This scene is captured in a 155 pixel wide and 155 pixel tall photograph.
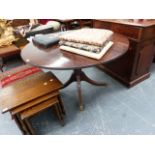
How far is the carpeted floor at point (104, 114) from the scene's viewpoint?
1.36 m

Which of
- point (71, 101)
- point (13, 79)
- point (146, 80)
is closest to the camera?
point (13, 79)

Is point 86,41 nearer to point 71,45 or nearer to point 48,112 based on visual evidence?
point 71,45

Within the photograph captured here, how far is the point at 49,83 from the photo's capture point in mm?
1268

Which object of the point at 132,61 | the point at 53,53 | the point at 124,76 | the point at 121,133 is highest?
the point at 53,53

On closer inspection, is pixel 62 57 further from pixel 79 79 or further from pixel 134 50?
pixel 134 50

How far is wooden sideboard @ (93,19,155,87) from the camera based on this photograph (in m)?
1.41

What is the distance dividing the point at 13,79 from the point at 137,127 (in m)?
1.26

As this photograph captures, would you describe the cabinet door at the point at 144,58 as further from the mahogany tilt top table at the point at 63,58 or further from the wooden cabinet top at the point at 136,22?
the mahogany tilt top table at the point at 63,58

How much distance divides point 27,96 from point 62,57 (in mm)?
418

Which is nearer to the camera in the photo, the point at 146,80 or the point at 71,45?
the point at 71,45

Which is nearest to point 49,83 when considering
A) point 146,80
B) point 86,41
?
point 86,41

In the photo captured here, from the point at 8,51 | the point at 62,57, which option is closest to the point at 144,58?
the point at 62,57

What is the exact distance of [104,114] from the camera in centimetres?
150

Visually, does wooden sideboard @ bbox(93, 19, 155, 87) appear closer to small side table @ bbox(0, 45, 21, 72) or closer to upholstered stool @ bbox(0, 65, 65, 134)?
upholstered stool @ bbox(0, 65, 65, 134)
